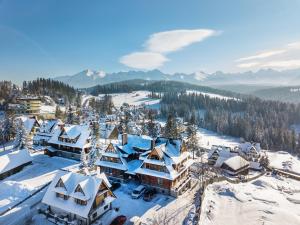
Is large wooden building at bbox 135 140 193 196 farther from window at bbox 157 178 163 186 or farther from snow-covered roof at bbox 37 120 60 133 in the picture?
snow-covered roof at bbox 37 120 60 133

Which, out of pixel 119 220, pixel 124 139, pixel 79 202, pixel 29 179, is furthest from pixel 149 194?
pixel 29 179

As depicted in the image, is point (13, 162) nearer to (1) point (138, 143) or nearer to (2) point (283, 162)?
(1) point (138, 143)

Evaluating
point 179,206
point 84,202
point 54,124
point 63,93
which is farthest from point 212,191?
point 63,93

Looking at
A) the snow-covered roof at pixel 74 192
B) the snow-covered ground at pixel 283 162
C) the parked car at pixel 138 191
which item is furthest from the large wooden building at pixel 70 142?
the snow-covered ground at pixel 283 162

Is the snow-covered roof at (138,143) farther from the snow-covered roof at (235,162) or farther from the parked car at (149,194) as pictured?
the snow-covered roof at (235,162)

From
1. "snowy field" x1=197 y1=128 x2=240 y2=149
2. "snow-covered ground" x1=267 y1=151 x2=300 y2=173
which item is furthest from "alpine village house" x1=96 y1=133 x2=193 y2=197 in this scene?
"snowy field" x1=197 y1=128 x2=240 y2=149

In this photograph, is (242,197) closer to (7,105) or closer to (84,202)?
(84,202)
